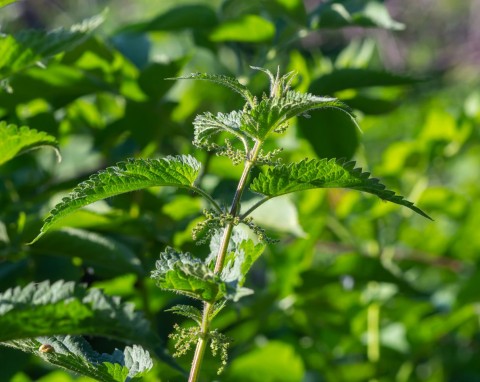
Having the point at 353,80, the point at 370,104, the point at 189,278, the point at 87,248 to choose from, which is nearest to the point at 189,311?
the point at 189,278

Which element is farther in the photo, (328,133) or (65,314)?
(328,133)

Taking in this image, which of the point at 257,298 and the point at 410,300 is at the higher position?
the point at 410,300

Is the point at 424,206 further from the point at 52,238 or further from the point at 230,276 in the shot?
the point at 230,276

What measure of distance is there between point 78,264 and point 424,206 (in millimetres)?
677

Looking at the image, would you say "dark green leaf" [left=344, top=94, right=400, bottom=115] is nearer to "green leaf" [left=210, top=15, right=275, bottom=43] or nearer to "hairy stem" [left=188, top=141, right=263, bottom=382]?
"green leaf" [left=210, top=15, right=275, bottom=43]

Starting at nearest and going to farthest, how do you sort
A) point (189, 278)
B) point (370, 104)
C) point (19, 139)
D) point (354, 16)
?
point (189, 278) → point (19, 139) → point (354, 16) → point (370, 104)

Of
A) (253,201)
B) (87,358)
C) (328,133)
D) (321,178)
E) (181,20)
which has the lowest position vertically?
(87,358)

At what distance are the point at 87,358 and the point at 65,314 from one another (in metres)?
0.04

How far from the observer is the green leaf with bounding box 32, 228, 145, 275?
0.87m

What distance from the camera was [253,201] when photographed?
0.90 meters

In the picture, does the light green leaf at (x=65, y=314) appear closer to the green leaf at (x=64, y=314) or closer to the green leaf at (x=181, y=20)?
the green leaf at (x=64, y=314)

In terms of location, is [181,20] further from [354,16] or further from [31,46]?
[31,46]

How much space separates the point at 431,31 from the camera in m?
8.67

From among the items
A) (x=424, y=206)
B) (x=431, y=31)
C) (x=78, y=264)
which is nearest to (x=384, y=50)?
(x=431, y=31)
